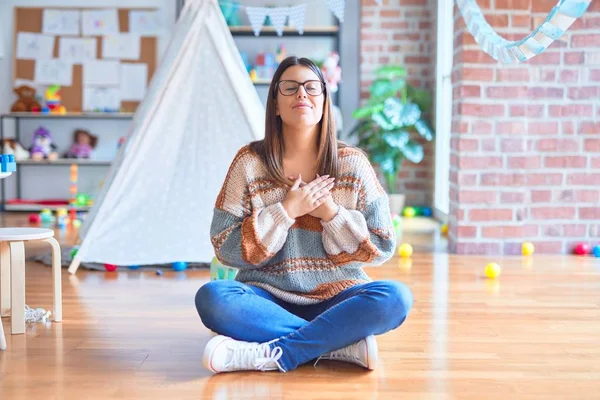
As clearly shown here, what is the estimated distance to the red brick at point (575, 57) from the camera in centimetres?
400

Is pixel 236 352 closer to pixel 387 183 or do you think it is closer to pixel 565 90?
pixel 565 90

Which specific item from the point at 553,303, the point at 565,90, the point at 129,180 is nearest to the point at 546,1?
the point at 565,90

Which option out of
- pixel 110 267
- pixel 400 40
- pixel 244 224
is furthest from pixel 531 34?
pixel 400 40

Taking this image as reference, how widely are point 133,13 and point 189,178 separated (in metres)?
2.98

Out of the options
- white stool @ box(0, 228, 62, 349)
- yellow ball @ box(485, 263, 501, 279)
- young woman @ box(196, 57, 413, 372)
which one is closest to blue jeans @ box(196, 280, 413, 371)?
young woman @ box(196, 57, 413, 372)

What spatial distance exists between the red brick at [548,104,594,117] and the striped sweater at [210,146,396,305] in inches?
85.6

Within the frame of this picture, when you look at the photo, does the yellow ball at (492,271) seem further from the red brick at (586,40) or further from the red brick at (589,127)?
the red brick at (586,40)

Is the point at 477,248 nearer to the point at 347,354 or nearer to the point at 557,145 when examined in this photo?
the point at 557,145

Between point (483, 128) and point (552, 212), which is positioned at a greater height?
point (483, 128)

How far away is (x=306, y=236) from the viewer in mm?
2109

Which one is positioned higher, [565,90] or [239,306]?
[565,90]

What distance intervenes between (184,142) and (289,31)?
8.63 feet

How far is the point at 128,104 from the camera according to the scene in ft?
20.7

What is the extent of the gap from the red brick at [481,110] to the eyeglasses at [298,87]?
81.7 inches
